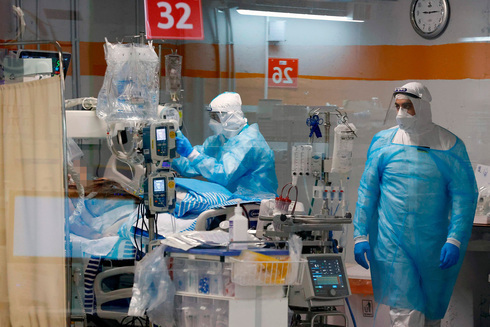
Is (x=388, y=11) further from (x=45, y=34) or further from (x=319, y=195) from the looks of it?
(x=45, y=34)

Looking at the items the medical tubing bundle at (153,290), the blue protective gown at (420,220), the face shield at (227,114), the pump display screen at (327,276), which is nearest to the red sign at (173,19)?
the face shield at (227,114)

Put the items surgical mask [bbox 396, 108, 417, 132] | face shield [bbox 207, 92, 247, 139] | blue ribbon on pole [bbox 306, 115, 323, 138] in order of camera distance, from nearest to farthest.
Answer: surgical mask [bbox 396, 108, 417, 132]
blue ribbon on pole [bbox 306, 115, 323, 138]
face shield [bbox 207, 92, 247, 139]

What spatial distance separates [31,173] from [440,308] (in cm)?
257

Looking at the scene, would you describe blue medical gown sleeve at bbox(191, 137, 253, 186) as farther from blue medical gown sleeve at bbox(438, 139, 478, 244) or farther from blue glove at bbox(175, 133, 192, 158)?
blue medical gown sleeve at bbox(438, 139, 478, 244)

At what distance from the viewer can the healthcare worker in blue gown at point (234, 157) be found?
Answer: 462cm

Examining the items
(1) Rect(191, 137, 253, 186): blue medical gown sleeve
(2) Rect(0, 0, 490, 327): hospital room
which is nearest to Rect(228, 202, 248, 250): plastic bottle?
(2) Rect(0, 0, 490, 327): hospital room

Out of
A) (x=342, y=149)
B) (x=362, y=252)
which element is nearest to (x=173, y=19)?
(x=342, y=149)

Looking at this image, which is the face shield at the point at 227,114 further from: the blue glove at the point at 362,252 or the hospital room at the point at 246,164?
the blue glove at the point at 362,252

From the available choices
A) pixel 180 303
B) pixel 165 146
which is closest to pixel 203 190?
pixel 165 146

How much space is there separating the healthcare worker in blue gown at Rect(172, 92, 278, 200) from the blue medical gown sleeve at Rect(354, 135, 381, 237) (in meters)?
0.80

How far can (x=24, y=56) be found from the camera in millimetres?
3826

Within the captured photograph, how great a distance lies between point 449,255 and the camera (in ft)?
12.7

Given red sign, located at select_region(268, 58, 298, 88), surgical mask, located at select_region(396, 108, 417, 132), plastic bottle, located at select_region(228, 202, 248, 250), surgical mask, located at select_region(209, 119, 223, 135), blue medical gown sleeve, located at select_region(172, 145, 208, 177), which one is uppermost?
red sign, located at select_region(268, 58, 298, 88)

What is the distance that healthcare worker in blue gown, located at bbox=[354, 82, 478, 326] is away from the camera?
392cm
